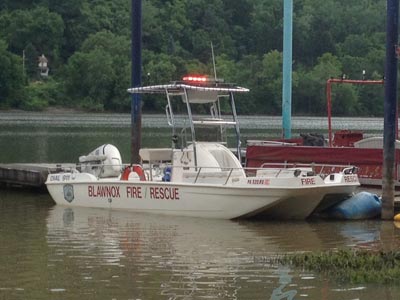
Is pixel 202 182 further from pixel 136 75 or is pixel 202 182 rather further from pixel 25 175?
pixel 25 175

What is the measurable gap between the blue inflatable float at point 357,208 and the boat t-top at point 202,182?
0.23 metres

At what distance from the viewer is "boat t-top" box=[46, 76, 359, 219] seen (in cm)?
2391

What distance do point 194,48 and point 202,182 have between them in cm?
10349

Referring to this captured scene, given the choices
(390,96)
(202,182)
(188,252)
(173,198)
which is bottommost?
(188,252)

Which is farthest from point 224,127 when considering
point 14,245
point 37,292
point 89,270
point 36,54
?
point 36,54

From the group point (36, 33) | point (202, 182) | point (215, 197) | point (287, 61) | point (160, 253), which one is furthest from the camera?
point (36, 33)

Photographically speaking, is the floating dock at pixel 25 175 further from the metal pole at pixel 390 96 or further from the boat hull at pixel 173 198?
the metal pole at pixel 390 96

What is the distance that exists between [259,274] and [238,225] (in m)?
6.06

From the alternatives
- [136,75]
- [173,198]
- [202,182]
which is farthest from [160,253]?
[136,75]

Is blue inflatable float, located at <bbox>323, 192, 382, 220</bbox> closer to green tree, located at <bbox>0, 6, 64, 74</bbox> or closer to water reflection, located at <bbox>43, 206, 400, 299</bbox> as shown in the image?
water reflection, located at <bbox>43, 206, 400, 299</bbox>

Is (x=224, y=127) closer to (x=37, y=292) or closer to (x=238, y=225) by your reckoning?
(x=238, y=225)

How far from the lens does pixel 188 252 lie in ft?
66.8

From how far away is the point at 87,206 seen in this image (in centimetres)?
2669

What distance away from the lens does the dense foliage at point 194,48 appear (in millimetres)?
111625
